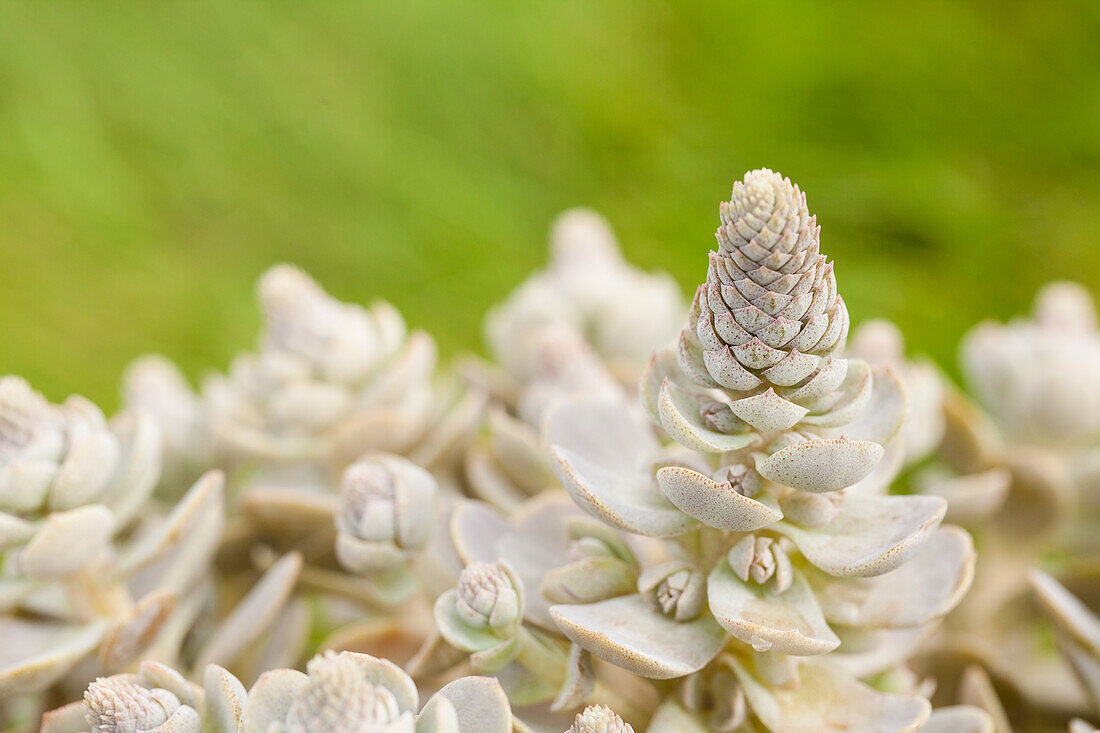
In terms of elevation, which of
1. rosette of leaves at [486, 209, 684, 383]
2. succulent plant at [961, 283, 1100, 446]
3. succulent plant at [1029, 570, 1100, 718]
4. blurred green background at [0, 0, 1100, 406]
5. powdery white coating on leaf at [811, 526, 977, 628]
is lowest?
powdery white coating on leaf at [811, 526, 977, 628]

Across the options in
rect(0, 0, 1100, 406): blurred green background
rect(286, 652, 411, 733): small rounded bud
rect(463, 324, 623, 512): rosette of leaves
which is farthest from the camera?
rect(0, 0, 1100, 406): blurred green background

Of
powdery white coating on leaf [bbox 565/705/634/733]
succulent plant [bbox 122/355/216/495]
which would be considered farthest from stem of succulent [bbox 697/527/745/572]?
succulent plant [bbox 122/355/216/495]

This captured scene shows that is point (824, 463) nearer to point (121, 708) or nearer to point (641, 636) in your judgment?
point (641, 636)

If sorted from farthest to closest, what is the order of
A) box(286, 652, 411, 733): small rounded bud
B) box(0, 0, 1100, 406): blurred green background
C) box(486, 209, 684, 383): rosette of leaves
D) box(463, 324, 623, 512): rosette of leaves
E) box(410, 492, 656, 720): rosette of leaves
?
box(0, 0, 1100, 406): blurred green background < box(486, 209, 684, 383): rosette of leaves < box(463, 324, 623, 512): rosette of leaves < box(410, 492, 656, 720): rosette of leaves < box(286, 652, 411, 733): small rounded bud

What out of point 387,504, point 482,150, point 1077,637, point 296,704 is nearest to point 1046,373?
point 1077,637

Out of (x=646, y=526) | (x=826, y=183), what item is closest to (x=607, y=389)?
(x=646, y=526)

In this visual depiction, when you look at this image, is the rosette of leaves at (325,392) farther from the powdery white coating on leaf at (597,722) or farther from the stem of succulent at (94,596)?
the powdery white coating on leaf at (597,722)

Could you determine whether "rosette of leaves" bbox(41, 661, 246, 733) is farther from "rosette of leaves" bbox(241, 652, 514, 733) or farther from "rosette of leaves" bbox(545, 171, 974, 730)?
"rosette of leaves" bbox(545, 171, 974, 730)

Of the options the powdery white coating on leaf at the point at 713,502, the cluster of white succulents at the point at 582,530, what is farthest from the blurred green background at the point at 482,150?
the powdery white coating on leaf at the point at 713,502
